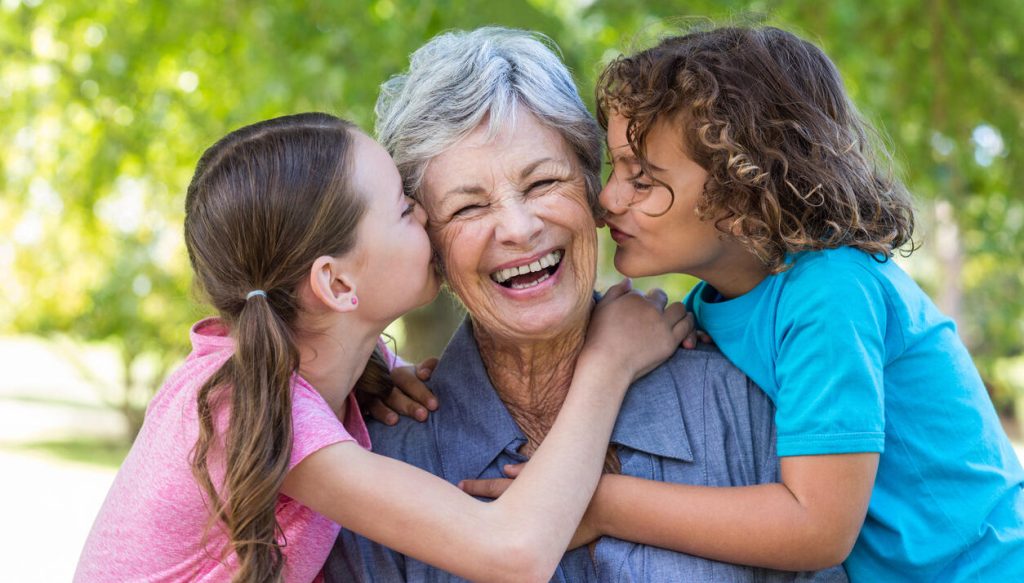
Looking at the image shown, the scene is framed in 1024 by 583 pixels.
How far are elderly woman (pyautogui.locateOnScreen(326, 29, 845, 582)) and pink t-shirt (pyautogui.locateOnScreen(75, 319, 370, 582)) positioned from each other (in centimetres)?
17

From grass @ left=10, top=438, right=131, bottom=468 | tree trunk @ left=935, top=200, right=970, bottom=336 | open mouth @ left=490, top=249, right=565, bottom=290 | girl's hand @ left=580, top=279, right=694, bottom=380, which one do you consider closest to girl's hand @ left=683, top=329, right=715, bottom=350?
girl's hand @ left=580, top=279, right=694, bottom=380

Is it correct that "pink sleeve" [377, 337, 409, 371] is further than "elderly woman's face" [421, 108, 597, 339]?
Yes

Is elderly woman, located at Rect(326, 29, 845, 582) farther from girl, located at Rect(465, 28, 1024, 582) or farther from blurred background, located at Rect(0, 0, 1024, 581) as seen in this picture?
blurred background, located at Rect(0, 0, 1024, 581)

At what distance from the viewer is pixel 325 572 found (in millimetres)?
2502

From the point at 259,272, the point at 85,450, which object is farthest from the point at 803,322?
the point at 85,450

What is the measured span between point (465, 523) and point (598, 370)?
0.51 m

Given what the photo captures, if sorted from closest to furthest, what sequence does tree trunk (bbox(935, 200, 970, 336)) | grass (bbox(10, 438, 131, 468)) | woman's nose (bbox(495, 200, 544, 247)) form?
woman's nose (bbox(495, 200, 544, 247)), tree trunk (bbox(935, 200, 970, 336)), grass (bbox(10, 438, 131, 468))

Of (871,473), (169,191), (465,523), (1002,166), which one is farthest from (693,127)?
(169,191)

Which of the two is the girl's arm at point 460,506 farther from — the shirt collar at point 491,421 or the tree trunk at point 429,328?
the tree trunk at point 429,328

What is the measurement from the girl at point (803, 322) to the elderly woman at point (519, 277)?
101 millimetres

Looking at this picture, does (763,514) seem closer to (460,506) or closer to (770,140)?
(460,506)

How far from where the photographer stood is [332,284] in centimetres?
240

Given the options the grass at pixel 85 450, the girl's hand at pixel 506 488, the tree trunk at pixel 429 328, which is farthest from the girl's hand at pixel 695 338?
the grass at pixel 85 450

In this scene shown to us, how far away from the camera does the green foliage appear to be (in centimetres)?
593
